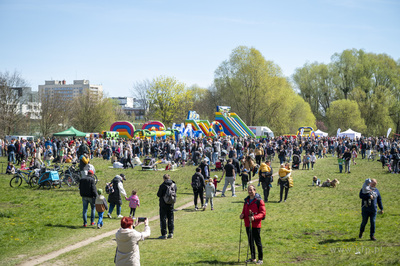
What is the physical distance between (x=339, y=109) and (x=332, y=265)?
5711cm

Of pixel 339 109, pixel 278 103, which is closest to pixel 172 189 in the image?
pixel 278 103

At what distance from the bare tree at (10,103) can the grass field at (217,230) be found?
88.5 ft

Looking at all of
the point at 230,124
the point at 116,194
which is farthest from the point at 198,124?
the point at 116,194

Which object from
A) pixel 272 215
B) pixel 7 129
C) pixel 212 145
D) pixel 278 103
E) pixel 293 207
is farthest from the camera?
pixel 278 103

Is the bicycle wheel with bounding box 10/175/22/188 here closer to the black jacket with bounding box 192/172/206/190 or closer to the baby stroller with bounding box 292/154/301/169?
the black jacket with bounding box 192/172/206/190

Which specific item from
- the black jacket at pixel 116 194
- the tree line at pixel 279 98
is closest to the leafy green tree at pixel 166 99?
the tree line at pixel 279 98

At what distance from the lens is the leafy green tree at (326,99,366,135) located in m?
59.9

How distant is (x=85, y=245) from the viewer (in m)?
9.93

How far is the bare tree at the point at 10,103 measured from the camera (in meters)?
41.5

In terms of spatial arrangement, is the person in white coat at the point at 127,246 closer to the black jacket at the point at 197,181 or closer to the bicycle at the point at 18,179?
the black jacket at the point at 197,181

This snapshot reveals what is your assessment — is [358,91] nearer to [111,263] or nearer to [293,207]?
[293,207]

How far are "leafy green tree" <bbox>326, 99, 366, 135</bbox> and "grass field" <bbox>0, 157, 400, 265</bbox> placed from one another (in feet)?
148

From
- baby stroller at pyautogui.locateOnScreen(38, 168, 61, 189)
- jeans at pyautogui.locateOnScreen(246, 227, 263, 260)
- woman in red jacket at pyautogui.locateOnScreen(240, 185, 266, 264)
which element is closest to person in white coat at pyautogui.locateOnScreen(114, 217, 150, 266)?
woman in red jacket at pyautogui.locateOnScreen(240, 185, 266, 264)

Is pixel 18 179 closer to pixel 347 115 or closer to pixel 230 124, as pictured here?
pixel 230 124
